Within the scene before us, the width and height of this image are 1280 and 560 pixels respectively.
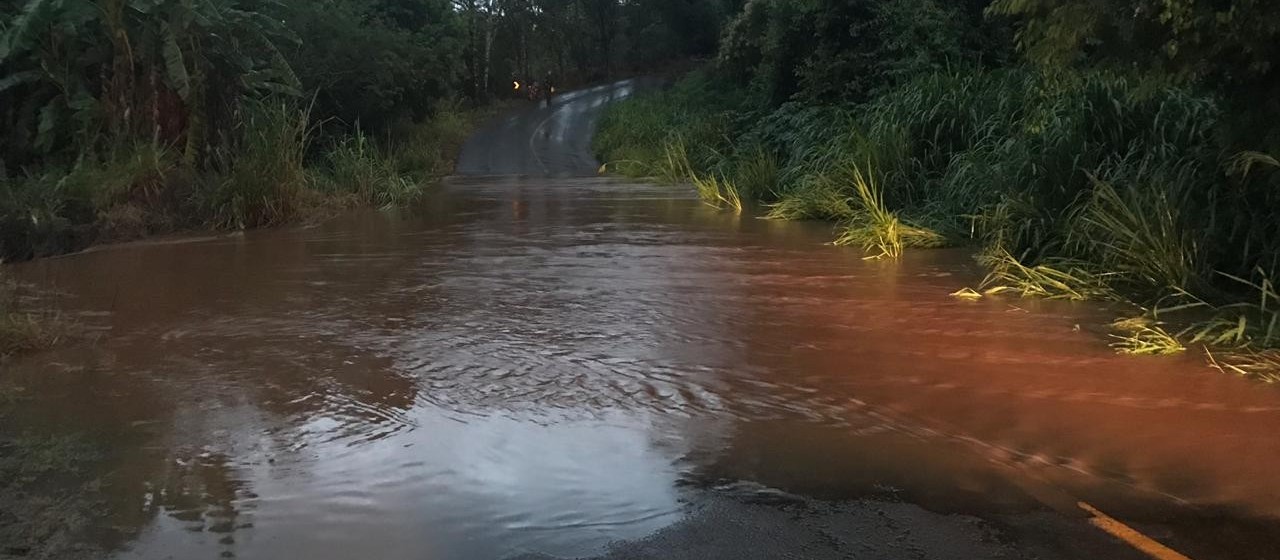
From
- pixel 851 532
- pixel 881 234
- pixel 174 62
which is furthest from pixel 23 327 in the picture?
pixel 174 62

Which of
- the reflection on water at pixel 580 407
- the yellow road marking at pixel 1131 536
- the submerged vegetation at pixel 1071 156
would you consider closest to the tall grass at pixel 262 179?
the reflection on water at pixel 580 407

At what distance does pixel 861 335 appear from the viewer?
26.0ft

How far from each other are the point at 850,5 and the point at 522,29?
34952mm

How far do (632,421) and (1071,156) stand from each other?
683 centimetres

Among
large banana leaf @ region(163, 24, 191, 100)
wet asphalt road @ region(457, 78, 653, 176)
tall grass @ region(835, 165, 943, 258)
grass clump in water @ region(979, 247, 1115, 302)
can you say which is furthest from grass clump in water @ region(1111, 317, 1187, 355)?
wet asphalt road @ region(457, 78, 653, 176)

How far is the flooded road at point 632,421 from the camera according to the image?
4395 mm

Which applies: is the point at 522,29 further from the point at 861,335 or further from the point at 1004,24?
the point at 861,335

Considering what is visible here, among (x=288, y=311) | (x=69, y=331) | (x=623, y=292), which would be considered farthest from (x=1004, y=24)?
(x=69, y=331)

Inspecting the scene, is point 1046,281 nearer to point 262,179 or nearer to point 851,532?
point 851,532

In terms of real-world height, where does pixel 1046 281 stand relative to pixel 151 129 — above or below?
below

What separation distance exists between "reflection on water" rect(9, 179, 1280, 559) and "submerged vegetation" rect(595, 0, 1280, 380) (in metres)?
0.64

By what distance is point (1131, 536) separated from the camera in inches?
167

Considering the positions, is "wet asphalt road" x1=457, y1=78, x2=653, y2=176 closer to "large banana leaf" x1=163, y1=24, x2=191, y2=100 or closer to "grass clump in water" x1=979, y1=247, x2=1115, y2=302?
"large banana leaf" x1=163, y1=24, x2=191, y2=100

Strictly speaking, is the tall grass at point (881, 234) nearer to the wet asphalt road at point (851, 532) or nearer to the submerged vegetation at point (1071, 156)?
the submerged vegetation at point (1071, 156)
